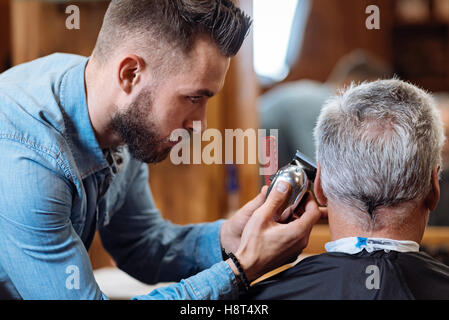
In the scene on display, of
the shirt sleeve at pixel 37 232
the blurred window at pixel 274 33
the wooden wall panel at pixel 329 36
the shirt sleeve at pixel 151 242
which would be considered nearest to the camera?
the shirt sleeve at pixel 37 232

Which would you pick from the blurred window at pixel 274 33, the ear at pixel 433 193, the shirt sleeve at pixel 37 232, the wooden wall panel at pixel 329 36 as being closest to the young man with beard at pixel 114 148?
the shirt sleeve at pixel 37 232

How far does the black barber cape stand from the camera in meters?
1.16

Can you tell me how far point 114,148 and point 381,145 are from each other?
0.83 meters

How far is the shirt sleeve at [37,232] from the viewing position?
111cm

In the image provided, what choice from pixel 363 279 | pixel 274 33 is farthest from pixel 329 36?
pixel 363 279

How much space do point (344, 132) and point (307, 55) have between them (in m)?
3.73

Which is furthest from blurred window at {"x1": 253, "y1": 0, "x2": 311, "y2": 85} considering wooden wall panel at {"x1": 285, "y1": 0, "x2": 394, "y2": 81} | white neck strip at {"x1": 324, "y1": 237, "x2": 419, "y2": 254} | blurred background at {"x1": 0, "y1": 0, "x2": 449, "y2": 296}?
white neck strip at {"x1": 324, "y1": 237, "x2": 419, "y2": 254}

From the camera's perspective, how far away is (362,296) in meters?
1.15

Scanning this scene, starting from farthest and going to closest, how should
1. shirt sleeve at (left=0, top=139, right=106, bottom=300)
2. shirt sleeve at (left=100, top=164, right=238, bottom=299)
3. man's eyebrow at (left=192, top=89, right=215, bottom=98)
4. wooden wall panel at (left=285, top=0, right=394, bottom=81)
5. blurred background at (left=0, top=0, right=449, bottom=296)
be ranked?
1. wooden wall panel at (left=285, top=0, right=394, bottom=81)
2. blurred background at (left=0, top=0, right=449, bottom=296)
3. shirt sleeve at (left=100, top=164, right=238, bottom=299)
4. man's eyebrow at (left=192, top=89, right=215, bottom=98)
5. shirt sleeve at (left=0, top=139, right=106, bottom=300)

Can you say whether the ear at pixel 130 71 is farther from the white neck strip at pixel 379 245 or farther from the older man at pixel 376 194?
the white neck strip at pixel 379 245

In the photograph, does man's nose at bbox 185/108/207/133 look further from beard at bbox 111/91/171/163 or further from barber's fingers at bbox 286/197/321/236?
barber's fingers at bbox 286/197/321/236

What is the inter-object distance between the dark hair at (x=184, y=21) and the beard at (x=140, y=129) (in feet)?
0.58

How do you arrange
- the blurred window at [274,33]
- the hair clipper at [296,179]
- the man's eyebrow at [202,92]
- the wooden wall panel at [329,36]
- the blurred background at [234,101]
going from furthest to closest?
1. the wooden wall panel at [329,36]
2. the blurred background at [234,101]
3. the blurred window at [274,33]
4. the man's eyebrow at [202,92]
5. the hair clipper at [296,179]

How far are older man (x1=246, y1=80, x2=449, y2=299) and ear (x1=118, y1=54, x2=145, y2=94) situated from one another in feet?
1.72
